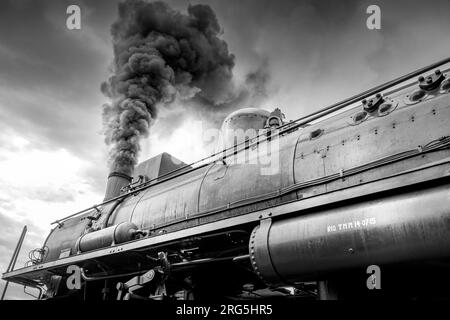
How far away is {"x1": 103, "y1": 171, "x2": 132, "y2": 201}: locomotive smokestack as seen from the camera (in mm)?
10031

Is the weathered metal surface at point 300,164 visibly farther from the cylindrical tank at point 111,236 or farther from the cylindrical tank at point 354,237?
the cylindrical tank at point 354,237

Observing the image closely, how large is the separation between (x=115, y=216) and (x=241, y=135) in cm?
343

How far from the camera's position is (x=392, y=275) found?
3.77 metres

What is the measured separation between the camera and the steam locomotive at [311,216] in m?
3.29

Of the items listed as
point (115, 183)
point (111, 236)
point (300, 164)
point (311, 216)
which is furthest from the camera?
point (115, 183)

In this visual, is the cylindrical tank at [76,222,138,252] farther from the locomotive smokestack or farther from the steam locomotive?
the locomotive smokestack

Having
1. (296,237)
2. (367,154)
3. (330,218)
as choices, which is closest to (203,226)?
(296,237)

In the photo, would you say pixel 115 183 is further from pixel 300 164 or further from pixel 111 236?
pixel 300 164

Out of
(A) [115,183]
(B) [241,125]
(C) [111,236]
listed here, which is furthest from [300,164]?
(A) [115,183]

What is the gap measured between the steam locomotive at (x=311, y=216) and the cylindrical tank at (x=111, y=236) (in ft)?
0.07

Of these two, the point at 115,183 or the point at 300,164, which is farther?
the point at 115,183

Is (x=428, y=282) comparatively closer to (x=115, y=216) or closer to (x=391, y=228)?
(x=391, y=228)

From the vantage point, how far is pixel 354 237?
11.3 feet

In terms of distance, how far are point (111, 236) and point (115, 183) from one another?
4.07 metres
